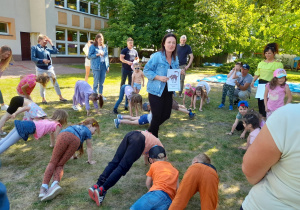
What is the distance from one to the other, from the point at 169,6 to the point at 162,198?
64.0ft

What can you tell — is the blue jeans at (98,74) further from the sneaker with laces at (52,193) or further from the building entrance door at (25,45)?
the building entrance door at (25,45)

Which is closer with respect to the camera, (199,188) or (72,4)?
(199,188)

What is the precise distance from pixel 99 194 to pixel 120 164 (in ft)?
1.42

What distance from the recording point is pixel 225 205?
2854 millimetres

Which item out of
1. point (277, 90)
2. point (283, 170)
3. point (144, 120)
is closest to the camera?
point (283, 170)

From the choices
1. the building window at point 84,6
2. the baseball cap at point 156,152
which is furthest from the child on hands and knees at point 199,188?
the building window at point 84,6

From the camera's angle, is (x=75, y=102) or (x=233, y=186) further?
(x=75, y=102)

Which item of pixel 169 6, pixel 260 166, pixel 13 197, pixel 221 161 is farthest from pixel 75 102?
pixel 169 6

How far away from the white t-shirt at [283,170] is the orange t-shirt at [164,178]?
143cm

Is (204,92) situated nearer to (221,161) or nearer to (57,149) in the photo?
(221,161)

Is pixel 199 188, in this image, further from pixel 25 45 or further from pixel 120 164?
pixel 25 45

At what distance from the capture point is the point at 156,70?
12.3ft

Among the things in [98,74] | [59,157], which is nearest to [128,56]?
[98,74]

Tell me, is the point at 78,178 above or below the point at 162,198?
below
